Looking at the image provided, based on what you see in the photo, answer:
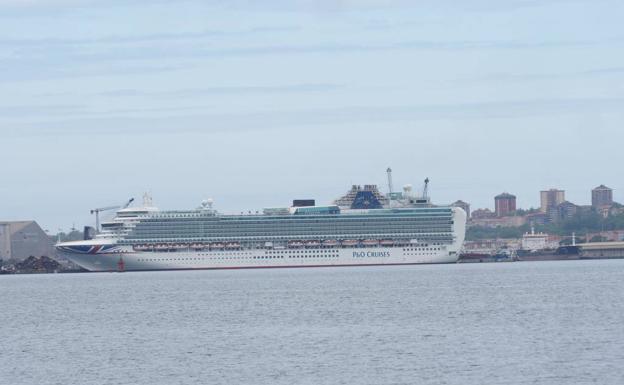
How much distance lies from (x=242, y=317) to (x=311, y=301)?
10.3 meters

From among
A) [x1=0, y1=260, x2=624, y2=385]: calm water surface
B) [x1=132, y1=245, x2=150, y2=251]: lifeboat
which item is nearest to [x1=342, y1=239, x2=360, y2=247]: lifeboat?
[x1=132, y1=245, x2=150, y2=251]: lifeboat

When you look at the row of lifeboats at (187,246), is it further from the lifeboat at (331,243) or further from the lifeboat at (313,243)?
the lifeboat at (331,243)

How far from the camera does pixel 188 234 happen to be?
124 m

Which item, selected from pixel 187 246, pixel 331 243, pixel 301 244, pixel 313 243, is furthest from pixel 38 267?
pixel 331 243

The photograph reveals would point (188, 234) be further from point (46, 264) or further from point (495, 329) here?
point (495, 329)

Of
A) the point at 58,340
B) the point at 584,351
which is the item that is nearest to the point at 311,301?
the point at 58,340

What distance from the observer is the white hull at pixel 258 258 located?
122 meters

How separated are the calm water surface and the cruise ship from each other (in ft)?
145

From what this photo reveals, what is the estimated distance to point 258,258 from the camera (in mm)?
123875

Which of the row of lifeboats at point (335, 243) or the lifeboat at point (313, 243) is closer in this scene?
the row of lifeboats at point (335, 243)

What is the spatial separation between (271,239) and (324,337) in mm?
77698

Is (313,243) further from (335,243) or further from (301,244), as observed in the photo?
(335,243)

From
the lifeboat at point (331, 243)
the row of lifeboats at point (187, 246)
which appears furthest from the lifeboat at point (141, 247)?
the lifeboat at point (331, 243)

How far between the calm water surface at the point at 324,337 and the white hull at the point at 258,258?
43.8 metres
